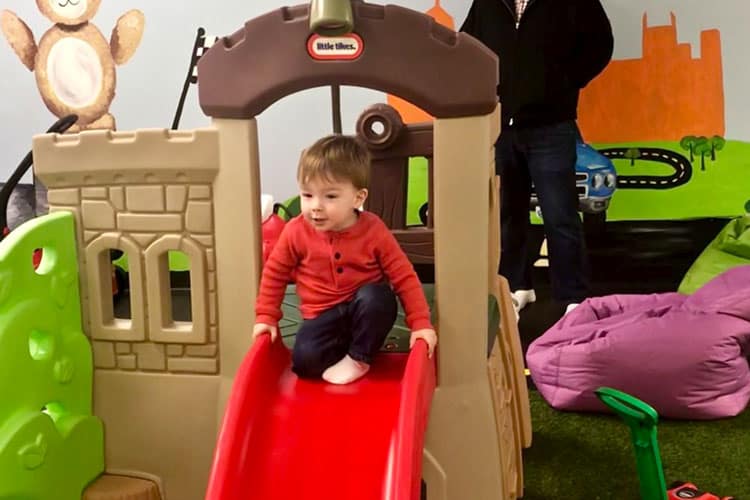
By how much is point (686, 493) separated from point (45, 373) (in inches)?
53.2

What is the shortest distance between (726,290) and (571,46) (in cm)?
113

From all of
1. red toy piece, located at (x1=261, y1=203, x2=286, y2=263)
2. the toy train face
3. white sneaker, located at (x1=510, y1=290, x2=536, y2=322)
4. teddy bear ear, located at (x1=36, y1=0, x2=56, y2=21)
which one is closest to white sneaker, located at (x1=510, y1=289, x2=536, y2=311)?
white sneaker, located at (x1=510, y1=290, x2=536, y2=322)

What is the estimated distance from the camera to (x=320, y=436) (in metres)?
1.39

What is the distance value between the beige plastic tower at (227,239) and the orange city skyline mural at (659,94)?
6.18 ft

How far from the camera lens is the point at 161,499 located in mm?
1745

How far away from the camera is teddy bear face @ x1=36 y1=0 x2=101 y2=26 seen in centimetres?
376

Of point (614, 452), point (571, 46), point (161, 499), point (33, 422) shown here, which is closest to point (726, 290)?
point (614, 452)

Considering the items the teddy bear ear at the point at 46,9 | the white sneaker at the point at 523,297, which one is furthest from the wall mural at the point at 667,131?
the teddy bear ear at the point at 46,9

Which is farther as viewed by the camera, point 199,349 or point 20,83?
point 20,83

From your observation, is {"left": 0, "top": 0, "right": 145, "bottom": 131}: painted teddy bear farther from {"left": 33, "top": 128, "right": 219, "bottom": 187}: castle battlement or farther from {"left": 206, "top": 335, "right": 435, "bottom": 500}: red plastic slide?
{"left": 206, "top": 335, "right": 435, "bottom": 500}: red plastic slide

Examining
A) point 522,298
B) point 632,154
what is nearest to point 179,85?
point 522,298

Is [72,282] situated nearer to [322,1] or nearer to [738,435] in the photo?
[322,1]

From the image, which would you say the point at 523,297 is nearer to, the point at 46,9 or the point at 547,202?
the point at 547,202

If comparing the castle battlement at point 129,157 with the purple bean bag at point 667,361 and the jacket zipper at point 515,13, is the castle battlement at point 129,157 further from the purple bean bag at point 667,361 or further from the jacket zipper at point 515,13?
the jacket zipper at point 515,13
